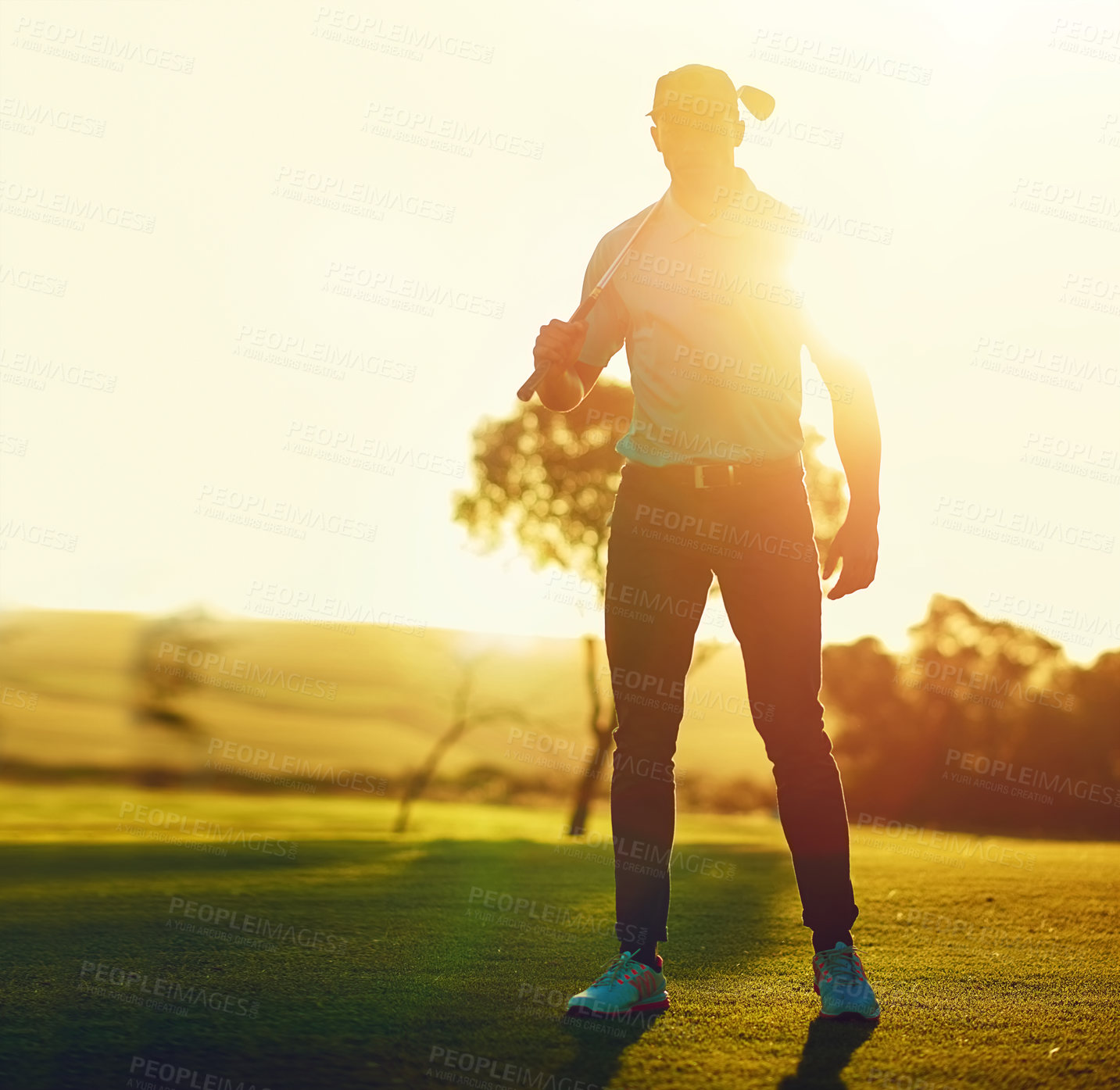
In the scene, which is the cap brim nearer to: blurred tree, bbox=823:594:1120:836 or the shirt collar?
the shirt collar

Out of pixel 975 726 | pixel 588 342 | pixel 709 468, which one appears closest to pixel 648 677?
pixel 709 468

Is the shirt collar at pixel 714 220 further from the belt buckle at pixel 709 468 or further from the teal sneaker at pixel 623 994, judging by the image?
the teal sneaker at pixel 623 994

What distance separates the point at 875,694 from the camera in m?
31.0

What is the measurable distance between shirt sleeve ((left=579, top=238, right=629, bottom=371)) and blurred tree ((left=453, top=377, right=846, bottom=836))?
17.2 metres

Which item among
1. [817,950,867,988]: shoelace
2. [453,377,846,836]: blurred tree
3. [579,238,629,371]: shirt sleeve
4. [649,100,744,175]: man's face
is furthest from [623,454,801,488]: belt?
[453,377,846,836]: blurred tree

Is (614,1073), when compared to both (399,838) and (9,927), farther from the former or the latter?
(399,838)

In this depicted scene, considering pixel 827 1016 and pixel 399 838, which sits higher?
pixel 827 1016

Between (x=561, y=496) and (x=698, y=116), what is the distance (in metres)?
18.4

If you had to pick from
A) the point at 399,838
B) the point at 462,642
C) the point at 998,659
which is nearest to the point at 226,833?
the point at 399,838

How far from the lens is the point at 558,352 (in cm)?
370

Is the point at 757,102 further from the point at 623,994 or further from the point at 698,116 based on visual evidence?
the point at 623,994

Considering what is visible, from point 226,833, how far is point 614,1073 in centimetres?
922

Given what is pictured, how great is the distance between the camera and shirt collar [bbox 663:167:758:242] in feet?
12.1

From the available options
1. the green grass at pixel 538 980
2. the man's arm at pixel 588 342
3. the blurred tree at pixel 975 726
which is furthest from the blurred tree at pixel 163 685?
the man's arm at pixel 588 342
